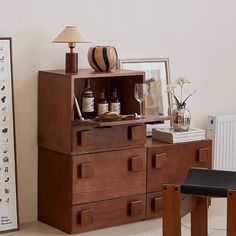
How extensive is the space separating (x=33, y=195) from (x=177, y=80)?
1274 mm

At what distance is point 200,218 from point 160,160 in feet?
2.37

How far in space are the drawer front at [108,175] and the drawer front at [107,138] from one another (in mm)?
43

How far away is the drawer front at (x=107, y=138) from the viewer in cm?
421

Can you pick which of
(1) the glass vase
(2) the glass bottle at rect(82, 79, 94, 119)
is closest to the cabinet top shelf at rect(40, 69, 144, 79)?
(2) the glass bottle at rect(82, 79, 94, 119)

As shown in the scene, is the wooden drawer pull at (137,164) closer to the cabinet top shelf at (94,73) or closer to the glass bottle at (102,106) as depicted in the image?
the glass bottle at (102,106)

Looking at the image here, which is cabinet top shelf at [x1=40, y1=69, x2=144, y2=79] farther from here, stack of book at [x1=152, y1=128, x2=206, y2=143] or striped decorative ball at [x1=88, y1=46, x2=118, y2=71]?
stack of book at [x1=152, y1=128, x2=206, y2=143]

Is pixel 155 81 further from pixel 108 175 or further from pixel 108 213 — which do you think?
pixel 108 213

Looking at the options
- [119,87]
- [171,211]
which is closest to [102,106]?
[119,87]

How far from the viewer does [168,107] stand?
5031 millimetres

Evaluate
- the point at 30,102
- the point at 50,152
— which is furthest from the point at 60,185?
the point at 30,102

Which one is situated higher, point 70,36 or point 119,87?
point 70,36

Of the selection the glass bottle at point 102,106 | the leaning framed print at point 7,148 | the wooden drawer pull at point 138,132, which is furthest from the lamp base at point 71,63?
the wooden drawer pull at point 138,132

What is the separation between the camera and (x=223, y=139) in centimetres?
532

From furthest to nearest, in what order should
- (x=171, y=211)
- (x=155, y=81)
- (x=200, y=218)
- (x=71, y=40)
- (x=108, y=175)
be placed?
(x=155, y=81), (x=108, y=175), (x=71, y=40), (x=200, y=218), (x=171, y=211)
